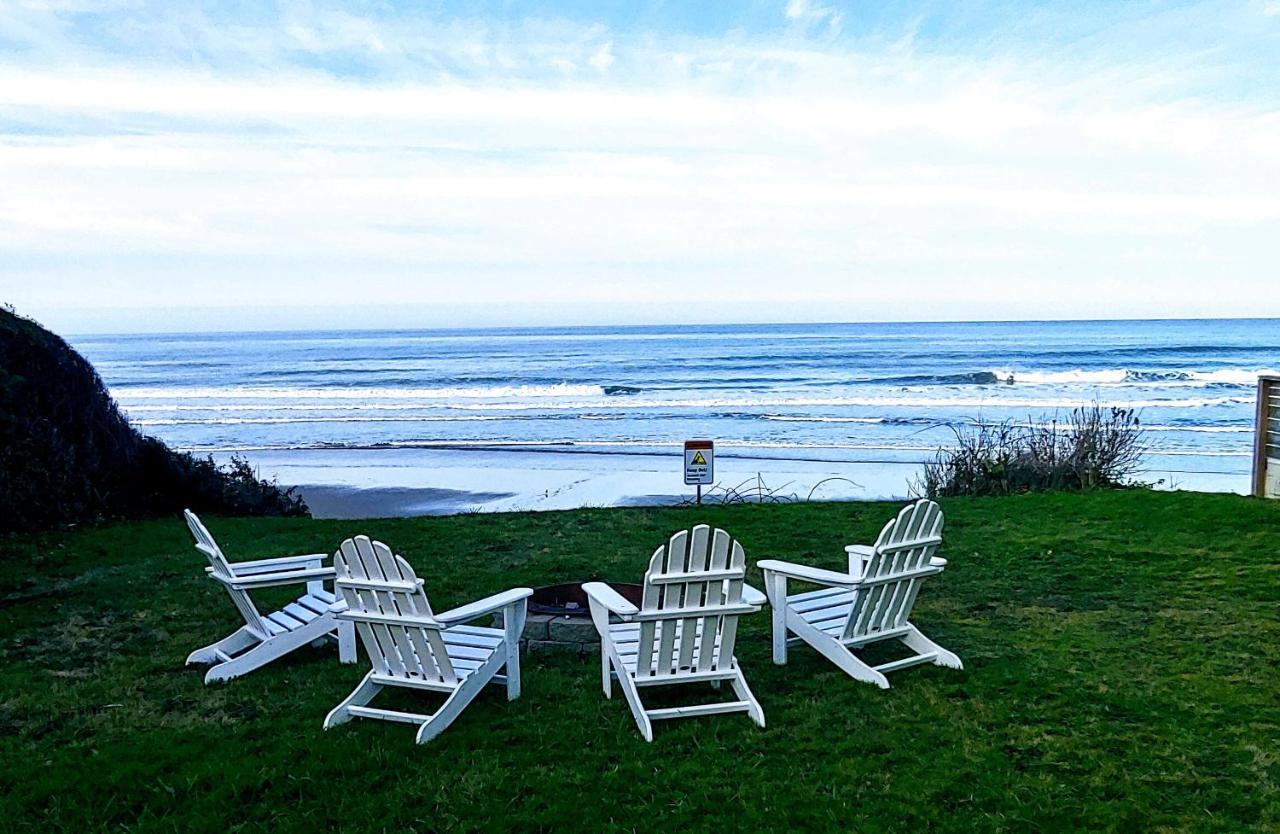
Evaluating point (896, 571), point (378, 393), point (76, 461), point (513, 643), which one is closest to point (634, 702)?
point (513, 643)

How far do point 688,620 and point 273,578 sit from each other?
2176mm

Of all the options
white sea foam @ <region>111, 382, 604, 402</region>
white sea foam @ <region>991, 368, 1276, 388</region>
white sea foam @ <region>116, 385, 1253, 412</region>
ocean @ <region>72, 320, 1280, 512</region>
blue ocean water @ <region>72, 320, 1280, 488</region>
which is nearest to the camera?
ocean @ <region>72, 320, 1280, 512</region>

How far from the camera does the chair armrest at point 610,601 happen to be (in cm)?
382

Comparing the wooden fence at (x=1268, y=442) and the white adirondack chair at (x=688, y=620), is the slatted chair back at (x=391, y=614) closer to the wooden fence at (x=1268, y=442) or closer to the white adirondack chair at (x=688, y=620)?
the white adirondack chair at (x=688, y=620)

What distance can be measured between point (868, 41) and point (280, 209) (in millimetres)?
12666

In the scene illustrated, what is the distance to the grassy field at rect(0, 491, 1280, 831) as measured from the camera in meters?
3.14

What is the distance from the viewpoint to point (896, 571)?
4484 mm

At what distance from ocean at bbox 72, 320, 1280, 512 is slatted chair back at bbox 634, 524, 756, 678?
6985 millimetres

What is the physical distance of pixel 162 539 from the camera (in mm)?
8023

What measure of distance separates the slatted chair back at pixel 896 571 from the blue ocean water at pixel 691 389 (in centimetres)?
1022

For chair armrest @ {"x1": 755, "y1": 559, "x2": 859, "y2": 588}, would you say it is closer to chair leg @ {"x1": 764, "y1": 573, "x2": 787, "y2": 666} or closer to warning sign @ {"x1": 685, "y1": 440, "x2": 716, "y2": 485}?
chair leg @ {"x1": 764, "y1": 573, "x2": 787, "y2": 666}

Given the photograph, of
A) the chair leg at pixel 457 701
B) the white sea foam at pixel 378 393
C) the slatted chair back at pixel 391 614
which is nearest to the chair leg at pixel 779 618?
the chair leg at pixel 457 701

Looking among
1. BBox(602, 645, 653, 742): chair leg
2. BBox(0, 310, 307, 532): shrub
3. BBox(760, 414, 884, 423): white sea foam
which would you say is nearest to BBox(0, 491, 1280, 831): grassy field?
BBox(602, 645, 653, 742): chair leg

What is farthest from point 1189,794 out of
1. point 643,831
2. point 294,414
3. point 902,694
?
point 294,414
